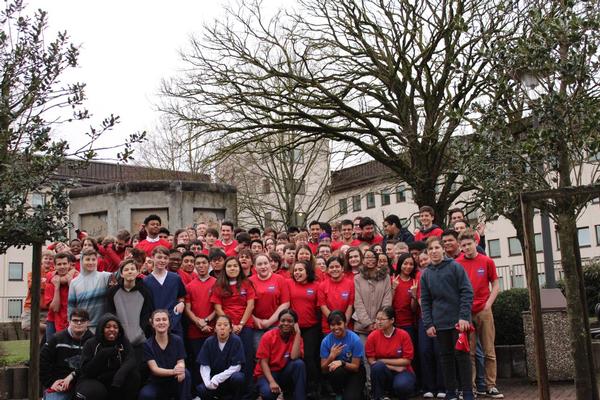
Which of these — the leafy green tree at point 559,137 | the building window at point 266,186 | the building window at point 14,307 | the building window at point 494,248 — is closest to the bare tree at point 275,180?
the building window at point 266,186

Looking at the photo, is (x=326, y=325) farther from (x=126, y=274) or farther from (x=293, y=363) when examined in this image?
(x=126, y=274)

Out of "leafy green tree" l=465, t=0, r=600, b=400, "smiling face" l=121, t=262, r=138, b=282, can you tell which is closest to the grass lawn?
"smiling face" l=121, t=262, r=138, b=282

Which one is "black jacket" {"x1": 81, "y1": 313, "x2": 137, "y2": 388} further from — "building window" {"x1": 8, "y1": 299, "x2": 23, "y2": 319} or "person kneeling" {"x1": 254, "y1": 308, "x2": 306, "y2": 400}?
"building window" {"x1": 8, "y1": 299, "x2": 23, "y2": 319}

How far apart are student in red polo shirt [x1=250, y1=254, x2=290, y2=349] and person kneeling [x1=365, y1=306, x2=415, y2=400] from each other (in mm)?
1388

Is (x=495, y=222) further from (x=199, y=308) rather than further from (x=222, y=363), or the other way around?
(x=222, y=363)

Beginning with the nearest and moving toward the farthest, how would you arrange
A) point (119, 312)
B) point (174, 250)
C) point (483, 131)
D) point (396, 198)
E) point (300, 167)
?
point (483, 131) < point (119, 312) < point (174, 250) < point (300, 167) < point (396, 198)

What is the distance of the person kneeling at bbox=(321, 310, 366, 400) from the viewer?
365 inches

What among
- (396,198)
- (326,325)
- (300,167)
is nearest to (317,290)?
(326,325)

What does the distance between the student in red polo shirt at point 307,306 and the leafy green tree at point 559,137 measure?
307 cm

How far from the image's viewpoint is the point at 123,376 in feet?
28.4

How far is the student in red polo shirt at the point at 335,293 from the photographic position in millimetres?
10000

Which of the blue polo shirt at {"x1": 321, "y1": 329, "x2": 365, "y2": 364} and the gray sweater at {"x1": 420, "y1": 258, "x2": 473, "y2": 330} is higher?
the gray sweater at {"x1": 420, "y1": 258, "x2": 473, "y2": 330}

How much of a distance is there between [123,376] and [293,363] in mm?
2209

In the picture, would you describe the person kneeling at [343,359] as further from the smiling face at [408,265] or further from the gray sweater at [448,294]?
the smiling face at [408,265]
